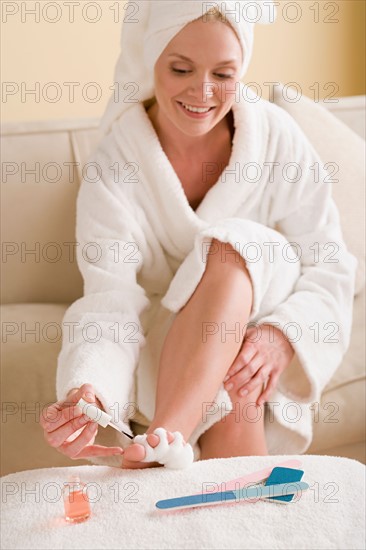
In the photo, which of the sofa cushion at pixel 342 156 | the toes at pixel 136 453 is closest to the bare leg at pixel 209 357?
the toes at pixel 136 453

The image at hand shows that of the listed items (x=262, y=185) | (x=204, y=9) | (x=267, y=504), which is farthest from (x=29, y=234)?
(x=267, y=504)

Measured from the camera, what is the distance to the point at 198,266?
150 cm

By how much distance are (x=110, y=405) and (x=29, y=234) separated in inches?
27.0

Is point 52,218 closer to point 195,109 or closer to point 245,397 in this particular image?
point 195,109

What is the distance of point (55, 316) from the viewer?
1.85 metres

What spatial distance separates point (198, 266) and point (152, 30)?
419 mm

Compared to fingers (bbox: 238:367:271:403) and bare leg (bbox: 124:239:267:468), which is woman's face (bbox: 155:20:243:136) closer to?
bare leg (bbox: 124:239:267:468)

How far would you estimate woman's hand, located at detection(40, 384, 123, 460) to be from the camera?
1249mm

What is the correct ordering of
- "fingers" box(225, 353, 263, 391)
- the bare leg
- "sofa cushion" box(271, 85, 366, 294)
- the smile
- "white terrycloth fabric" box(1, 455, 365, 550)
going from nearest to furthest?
"white terrycloth fabric" box(1, 455, 365, 550), the bare leg, "fingers" box(225, 353, 263, 391), the smile, "sofa cushion" box(271, 85, 366, 294)

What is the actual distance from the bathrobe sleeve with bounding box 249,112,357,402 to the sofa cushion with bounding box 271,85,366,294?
184mm

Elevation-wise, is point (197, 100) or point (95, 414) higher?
point (197, 100)

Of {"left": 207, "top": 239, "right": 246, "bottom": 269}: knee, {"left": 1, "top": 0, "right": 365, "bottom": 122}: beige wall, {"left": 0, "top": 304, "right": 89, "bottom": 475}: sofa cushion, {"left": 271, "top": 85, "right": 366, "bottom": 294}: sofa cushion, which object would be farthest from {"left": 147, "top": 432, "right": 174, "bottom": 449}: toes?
{"left": 1, "top": 0, "right": 365, "bottom": 122}: beige wall

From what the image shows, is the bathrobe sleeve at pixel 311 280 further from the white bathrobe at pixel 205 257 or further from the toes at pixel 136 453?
the toes at pixel 136 453

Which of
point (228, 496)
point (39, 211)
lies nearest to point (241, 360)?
point (228, 496)
